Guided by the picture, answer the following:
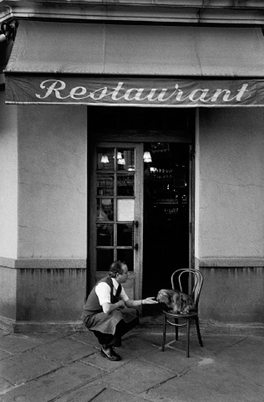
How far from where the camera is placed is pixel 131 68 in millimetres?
5309

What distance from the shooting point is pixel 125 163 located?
6789 mm

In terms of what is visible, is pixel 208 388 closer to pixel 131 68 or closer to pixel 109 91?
pixel 109 91

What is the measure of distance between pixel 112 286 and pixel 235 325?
2.10 metres

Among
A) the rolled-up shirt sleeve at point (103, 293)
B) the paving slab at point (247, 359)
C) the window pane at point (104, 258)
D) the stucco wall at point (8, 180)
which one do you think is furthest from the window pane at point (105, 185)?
the paving slab at point (247, 359)

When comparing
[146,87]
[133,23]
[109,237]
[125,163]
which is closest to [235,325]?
[109,237]

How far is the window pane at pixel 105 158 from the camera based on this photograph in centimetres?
674

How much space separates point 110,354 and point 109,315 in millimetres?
485

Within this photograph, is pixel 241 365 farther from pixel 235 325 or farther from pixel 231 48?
pixel 231 48

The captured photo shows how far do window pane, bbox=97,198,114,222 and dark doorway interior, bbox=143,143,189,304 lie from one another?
236 cm

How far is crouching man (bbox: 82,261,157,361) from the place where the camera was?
Answer: 16.9ft

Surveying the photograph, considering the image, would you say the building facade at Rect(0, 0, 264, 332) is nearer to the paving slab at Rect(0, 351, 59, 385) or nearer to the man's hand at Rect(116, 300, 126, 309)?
the paving slab at Rect(0, 351, 59, 385)

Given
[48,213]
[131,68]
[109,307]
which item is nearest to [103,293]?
[109,307]

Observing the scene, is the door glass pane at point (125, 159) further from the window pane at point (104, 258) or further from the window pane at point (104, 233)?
the window pane at point (104, 258)

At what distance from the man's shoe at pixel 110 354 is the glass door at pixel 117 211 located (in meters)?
1.51
